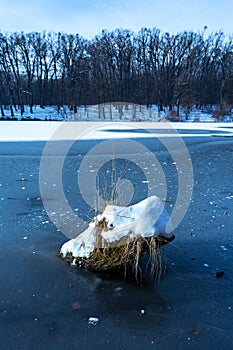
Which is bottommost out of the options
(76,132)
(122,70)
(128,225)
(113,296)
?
(113,296)

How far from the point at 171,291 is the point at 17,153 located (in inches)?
356

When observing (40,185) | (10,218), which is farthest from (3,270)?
(40,185)

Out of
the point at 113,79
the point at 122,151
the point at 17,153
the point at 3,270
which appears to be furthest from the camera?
the point at 113,79

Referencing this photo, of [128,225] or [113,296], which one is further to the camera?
[128,225]

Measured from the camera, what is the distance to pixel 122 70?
4919 cm

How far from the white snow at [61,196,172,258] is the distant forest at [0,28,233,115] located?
43.8 metres

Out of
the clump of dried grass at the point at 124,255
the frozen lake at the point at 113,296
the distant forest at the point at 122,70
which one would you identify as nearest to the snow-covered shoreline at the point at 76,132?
the frozen lake at the point at 113,296

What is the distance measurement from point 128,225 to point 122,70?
163 feet

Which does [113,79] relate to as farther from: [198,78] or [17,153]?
[17,153]

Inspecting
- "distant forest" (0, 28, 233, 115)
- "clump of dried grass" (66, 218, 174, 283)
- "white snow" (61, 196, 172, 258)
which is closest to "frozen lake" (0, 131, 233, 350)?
"clump of dried grass" (66, 218, 174, 283)

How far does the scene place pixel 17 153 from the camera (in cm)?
1060

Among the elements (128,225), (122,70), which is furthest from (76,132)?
(122,70)

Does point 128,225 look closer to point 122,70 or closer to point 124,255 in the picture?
point 124,255

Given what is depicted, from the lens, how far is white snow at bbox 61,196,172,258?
9.82 ft
